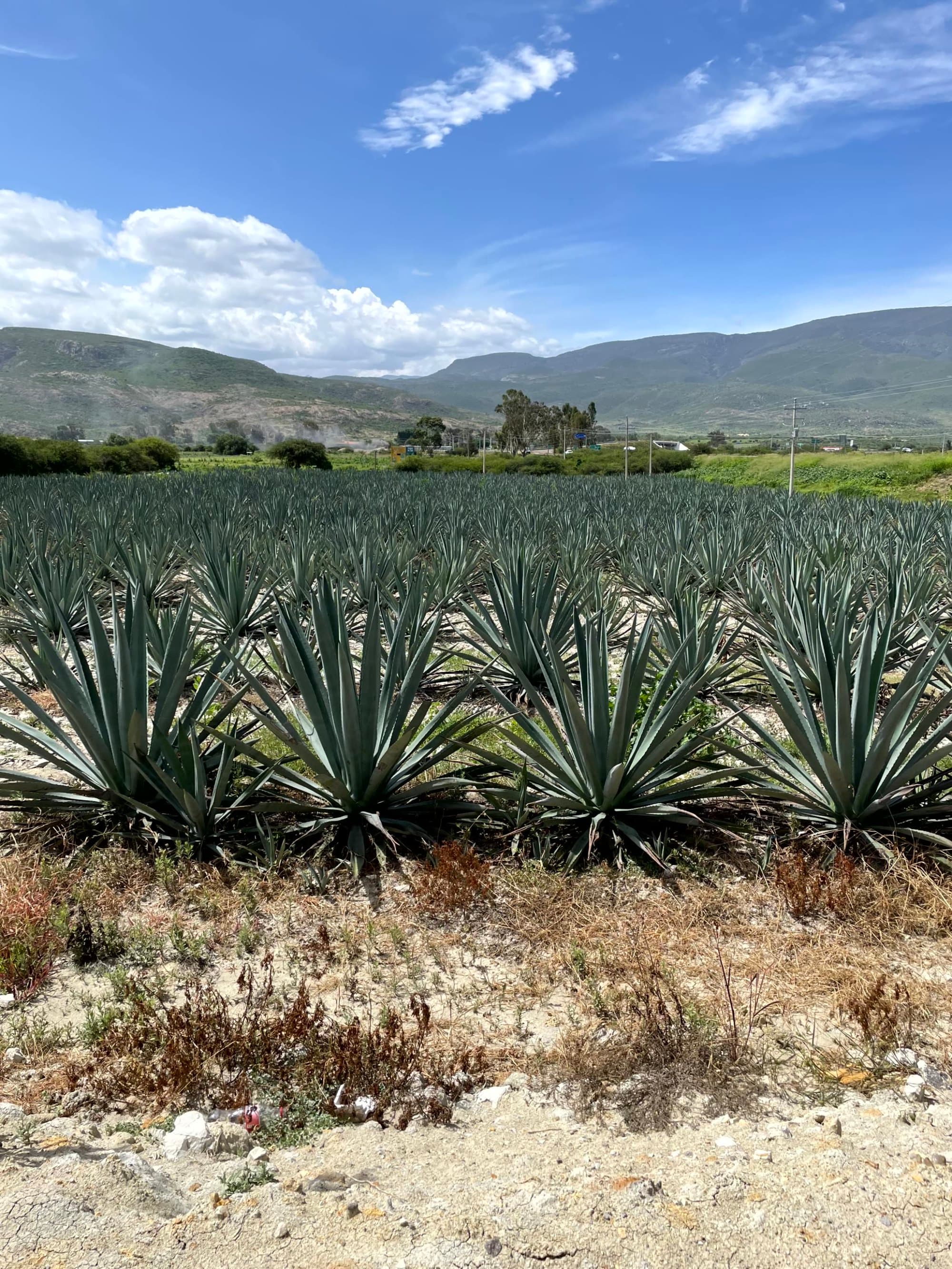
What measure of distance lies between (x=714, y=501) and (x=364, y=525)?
372 inches

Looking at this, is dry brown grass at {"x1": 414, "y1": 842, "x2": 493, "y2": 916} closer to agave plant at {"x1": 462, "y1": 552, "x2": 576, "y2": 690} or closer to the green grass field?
agave plant at {"x1": 462, "y1": 552, "x2": 576, "y2": 690}

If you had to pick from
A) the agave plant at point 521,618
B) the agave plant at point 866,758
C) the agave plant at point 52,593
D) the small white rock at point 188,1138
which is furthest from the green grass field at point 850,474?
the small white rock at point 188,1138

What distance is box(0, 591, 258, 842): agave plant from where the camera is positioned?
11.6 feet

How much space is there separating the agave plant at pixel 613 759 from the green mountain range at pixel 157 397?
103511 millimetres

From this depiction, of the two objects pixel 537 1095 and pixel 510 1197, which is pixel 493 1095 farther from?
pixel 510 1197

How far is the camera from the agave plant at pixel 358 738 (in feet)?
11.8

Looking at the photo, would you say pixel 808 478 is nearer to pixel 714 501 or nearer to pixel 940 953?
pixel 714 501

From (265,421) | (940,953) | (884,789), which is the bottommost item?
(940,953)

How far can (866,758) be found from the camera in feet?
11.9

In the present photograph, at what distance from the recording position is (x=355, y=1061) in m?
2.22

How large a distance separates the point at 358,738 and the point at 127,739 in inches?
40.4

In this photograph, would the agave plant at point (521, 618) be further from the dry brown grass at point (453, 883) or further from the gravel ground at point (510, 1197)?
the gravel ground at point (510, 1197)

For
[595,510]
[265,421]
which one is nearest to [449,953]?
[595,510]

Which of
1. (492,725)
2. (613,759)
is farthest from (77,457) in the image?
(613,759)
